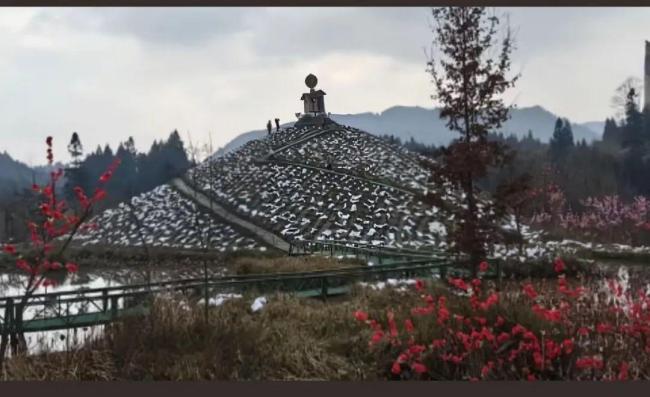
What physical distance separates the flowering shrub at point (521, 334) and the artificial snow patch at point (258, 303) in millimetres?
729

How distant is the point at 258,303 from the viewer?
449 cm

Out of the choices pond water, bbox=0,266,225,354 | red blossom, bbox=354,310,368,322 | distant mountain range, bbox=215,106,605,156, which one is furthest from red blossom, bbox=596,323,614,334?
pond water, bbox=0,266,225,354

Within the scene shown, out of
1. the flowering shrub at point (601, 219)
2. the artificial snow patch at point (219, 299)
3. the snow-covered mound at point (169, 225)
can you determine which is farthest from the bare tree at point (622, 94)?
the artificial snow patch at point (219, 299)

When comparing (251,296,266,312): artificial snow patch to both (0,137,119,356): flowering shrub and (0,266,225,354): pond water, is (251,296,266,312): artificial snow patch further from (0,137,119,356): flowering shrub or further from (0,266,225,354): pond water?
(0,137,119,356): flowering shrub

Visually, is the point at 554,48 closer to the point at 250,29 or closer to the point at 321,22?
the point at 321,22

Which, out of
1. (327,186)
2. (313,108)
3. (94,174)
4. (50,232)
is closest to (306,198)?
(327,186)

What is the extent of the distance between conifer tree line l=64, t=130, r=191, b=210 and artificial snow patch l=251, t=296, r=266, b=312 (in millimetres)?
1074

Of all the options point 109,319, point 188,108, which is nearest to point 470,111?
point 188,108

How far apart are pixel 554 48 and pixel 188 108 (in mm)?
2696

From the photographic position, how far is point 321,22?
4.61 meters

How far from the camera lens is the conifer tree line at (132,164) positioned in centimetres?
452

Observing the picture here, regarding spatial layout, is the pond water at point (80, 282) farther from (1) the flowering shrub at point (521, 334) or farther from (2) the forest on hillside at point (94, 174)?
(1) the flowering shrub at point (521, 334)

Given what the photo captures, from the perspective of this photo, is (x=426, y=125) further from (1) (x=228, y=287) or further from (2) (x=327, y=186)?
(1) (x=228, y=287)

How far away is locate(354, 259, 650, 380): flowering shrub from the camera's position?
3.94 m
